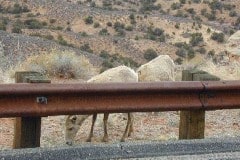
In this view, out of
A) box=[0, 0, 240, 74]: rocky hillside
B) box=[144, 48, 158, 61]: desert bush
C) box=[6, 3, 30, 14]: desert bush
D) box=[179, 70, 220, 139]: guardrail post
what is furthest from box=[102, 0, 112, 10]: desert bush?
box=[179, 70, 220, 139]: guardrail post

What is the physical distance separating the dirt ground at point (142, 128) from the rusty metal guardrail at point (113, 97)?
2.62 m

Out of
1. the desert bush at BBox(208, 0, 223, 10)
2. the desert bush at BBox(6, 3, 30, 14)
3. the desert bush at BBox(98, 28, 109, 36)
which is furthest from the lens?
the desert bush at BBox(208, 0, 223, 10)

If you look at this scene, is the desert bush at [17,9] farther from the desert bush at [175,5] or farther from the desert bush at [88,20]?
the desert bush at [175,5]

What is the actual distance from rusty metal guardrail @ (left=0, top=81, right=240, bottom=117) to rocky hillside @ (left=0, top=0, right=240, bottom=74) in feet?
126

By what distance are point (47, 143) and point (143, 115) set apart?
3606 mm

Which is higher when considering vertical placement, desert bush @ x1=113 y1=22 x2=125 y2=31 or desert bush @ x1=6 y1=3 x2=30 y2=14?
desert bush @ x1=6 y1=3 x2=30 y2=14

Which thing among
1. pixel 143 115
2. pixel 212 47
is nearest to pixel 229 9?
pixel 212 47

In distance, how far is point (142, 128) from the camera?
11.3 meters

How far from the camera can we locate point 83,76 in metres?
19.4

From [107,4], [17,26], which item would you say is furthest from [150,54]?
[107,4]

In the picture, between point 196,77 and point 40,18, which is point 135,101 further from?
point 40,18

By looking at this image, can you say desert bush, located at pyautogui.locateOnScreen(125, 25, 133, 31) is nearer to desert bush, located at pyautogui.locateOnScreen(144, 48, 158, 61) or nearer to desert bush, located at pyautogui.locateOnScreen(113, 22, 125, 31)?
desert bush, located at pyautogui.locateOnScreen(113, 22, 125, 31)

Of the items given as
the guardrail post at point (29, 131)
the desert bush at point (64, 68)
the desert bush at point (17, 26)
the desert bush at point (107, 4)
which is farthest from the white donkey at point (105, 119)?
the desert bush at point (107, 4)

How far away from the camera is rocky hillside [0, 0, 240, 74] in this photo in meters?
52.0
